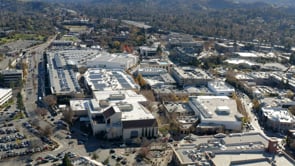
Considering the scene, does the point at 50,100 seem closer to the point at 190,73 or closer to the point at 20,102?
the point at 20,102

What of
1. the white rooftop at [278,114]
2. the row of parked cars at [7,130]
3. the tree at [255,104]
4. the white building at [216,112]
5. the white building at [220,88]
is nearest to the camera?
the row of parked cars at [7,130]

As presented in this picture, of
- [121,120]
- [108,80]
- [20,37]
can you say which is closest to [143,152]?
[121,120]

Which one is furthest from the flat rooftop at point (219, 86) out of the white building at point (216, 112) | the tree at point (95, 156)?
the tree at point (95, 156)

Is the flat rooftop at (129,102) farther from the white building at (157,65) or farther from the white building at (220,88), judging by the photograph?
the white building at (157,65)

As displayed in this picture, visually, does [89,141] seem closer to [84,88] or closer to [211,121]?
[211,121]

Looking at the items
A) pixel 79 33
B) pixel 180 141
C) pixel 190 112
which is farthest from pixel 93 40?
pixel 180 141

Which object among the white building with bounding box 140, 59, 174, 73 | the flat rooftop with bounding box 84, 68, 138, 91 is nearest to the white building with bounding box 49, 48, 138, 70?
the white building with bounding box 140, 59, 174, 73
